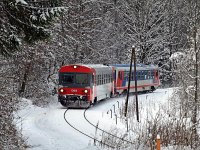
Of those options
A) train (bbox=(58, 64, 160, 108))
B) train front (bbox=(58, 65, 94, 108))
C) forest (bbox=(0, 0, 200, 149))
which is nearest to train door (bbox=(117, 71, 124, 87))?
forest (bbox=(0, 0, 200, 149))

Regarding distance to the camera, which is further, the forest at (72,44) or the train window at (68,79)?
the train window at (68,79)

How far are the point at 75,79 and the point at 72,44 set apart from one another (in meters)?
9.10

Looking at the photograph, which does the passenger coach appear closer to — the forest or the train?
the forest

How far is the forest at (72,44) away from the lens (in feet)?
34.6

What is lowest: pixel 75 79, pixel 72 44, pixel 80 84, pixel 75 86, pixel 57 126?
pixel 57 126

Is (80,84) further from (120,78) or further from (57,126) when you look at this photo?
(120,78)

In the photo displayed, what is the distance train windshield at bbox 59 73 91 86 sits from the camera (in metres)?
27.9

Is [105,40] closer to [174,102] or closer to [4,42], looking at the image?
[174,102]

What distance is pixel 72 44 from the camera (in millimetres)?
36781

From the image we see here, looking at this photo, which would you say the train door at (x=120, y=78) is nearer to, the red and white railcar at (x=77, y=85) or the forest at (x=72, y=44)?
the forest at (x=72, y=44)

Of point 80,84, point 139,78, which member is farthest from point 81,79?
point 139,78

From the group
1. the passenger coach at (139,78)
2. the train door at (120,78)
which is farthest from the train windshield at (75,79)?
the train door at (120,78)

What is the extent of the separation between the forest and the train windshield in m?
1.87

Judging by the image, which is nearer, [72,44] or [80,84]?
[80,84]
